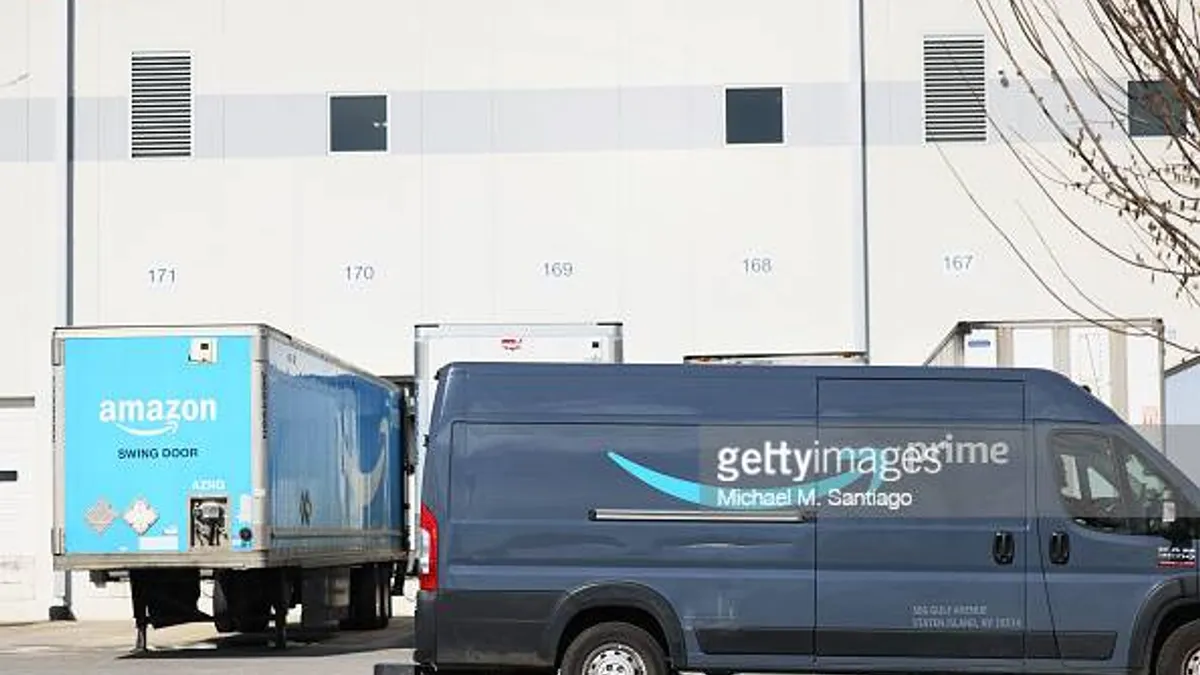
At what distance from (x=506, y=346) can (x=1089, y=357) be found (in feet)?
19.3

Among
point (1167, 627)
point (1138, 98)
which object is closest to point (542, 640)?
point (1167, 627)

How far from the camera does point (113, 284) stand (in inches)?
1103

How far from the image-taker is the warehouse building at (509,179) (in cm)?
2756

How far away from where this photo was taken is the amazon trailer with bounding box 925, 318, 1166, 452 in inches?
678

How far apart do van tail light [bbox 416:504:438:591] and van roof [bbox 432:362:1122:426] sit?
663 mm

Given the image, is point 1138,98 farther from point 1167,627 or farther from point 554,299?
point 554,299

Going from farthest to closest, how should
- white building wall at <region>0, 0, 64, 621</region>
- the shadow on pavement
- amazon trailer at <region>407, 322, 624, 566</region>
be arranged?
1. white building wall at <region>0, 0, 64, 621</region>
2. the shadow on pavement
3. amazon trailer at <region>407, 322, 624, 566</region>

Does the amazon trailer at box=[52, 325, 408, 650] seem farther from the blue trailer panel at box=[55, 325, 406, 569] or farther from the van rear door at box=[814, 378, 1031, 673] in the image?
the van rear door at box=[814, 378, 1031, 673]

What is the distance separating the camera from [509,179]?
91.6 ft

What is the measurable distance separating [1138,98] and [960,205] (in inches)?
776

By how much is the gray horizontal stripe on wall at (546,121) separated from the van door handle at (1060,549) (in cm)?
1497

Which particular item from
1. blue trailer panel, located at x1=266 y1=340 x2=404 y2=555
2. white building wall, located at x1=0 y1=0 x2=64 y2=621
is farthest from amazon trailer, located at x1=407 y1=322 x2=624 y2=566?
white building wall, located at x1=0 y1=0 x2=64 y2=621

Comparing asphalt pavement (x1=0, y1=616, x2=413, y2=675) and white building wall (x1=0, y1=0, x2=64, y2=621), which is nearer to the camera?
asphalt pavement (x1=0, y1=616, x2=413, y2=675)

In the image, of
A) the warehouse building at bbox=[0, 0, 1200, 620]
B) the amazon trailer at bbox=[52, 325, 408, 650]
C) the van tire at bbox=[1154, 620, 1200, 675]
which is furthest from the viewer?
the warehouse building at bbox=[0, 0, 1200, 620]
